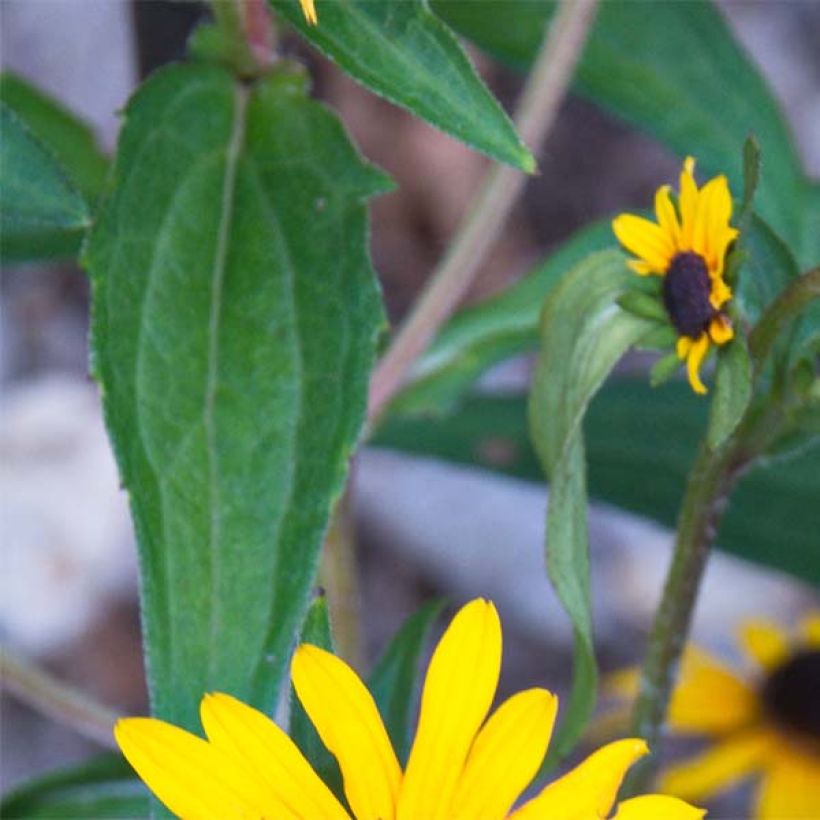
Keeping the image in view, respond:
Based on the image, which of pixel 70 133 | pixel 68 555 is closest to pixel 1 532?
pixel 68 555

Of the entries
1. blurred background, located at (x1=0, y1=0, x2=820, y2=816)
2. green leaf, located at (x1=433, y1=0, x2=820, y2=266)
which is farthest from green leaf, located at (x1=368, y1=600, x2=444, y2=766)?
blurred background, located at (x1=0, y1=0, x2=820, y2=816)

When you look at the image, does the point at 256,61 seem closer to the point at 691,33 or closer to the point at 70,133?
the point at 70,133

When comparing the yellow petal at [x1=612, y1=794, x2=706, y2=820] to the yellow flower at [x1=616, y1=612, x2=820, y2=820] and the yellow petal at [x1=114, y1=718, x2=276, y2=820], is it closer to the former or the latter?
the yellow petal at [x1=114, y1=718, x2=276, y2=820]

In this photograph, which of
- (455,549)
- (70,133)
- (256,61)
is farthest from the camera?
(455,549)

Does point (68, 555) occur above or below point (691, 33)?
below

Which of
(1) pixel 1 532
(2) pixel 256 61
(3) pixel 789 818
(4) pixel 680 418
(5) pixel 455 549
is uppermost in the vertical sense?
(2) pixel 256 61

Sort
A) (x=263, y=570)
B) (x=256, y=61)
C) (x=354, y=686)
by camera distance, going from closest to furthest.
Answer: (x=354, y=686) < (x=263, y=570) < (x=256, y=61)

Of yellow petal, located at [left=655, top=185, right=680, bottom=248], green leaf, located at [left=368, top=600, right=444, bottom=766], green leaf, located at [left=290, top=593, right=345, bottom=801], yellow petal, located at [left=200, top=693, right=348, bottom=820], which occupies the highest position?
yellow petal, located at [left=655, top=185, right=680, bottom=248]

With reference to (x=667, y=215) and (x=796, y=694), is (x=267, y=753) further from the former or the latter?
(x=796, y=694)
